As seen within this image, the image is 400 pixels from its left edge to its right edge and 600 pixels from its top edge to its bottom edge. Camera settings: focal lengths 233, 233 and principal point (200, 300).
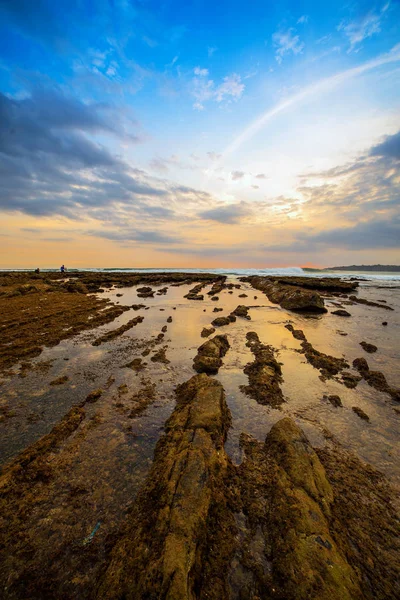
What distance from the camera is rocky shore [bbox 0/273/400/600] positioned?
301cm

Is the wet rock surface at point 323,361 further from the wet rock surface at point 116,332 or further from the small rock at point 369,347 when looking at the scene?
the wet rock surface at point 116,332

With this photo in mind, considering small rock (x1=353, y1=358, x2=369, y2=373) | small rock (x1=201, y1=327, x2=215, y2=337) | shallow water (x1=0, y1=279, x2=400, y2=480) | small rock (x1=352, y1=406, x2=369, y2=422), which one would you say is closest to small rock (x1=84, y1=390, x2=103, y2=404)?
shallow water (x1=0, y1=279, x2=400, y2=480)

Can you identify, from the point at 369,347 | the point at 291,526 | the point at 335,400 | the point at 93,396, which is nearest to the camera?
the point at 291,526

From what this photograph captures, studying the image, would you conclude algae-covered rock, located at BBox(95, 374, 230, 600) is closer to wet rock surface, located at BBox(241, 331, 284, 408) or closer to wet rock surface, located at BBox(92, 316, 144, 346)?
wet rock surface, located at BBox(241, 331, 284, 408)

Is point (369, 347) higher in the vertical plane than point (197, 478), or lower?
lower

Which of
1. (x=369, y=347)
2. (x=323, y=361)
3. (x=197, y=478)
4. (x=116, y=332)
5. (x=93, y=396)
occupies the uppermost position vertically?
(x=197, y=478)

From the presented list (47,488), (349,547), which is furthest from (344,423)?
(47,488)

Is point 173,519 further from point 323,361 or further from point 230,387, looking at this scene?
point 323,361

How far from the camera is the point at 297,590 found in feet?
9.12

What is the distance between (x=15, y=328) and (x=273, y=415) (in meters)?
15.4

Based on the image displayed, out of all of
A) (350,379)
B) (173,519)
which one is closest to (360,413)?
(350,379)

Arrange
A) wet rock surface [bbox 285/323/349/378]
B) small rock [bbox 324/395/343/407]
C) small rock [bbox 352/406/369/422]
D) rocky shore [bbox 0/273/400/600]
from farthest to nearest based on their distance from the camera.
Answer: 1. wet rock surface [bbox 285/323/349/378]
2. small rock [bbox 324/395/343/407]
3. small rock [bbox 352/406/369/422]
4. rocky shore [bbox 0/273/400/600]

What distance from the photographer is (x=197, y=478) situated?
4.07m

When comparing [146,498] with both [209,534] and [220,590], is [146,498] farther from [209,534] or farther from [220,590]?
[220,590]
